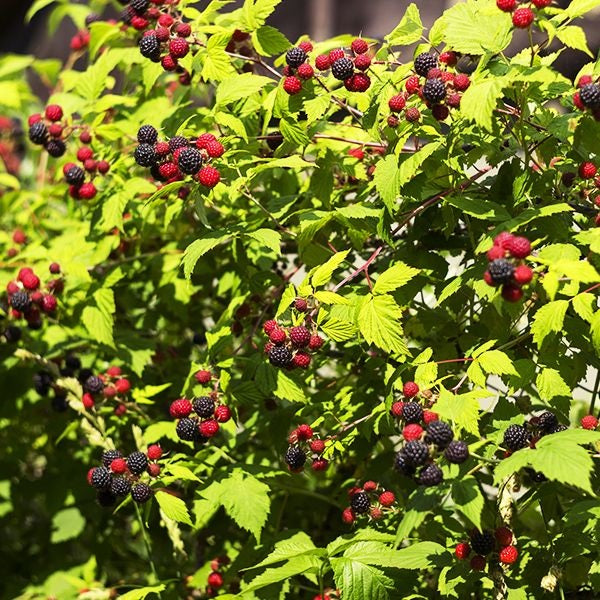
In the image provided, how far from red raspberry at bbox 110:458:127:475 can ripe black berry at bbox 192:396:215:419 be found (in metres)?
0.28

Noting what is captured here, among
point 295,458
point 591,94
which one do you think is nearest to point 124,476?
point 295,458

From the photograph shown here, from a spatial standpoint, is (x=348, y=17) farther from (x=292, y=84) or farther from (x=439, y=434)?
(x=439, y=434)

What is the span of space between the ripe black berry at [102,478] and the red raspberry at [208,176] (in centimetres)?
97

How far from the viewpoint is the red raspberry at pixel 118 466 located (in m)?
2.88

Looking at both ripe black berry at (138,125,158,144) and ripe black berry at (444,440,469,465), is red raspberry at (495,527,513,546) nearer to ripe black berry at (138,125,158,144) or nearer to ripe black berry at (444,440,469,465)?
ripe black berry at (444,440,469,465)

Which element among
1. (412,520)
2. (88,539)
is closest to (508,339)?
(412,520)

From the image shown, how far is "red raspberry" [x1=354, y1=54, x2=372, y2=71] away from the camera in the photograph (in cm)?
283

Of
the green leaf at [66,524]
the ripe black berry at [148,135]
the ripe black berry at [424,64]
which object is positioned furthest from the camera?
the green leaf at [66,524]

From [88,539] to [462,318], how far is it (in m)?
2.55

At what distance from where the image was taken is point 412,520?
7.41 ft

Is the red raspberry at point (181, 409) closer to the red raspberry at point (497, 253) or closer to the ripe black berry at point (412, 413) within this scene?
the ripe black berry at point (412, 413)

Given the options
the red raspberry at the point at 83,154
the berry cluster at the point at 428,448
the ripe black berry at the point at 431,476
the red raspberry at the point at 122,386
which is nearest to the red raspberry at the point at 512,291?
the berry cluster at the point at 428,448

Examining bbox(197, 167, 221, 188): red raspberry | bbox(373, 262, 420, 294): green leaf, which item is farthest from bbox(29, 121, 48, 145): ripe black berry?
bbox(373, 262, 420, 294): green leaf

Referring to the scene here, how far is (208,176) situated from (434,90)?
725 mm
